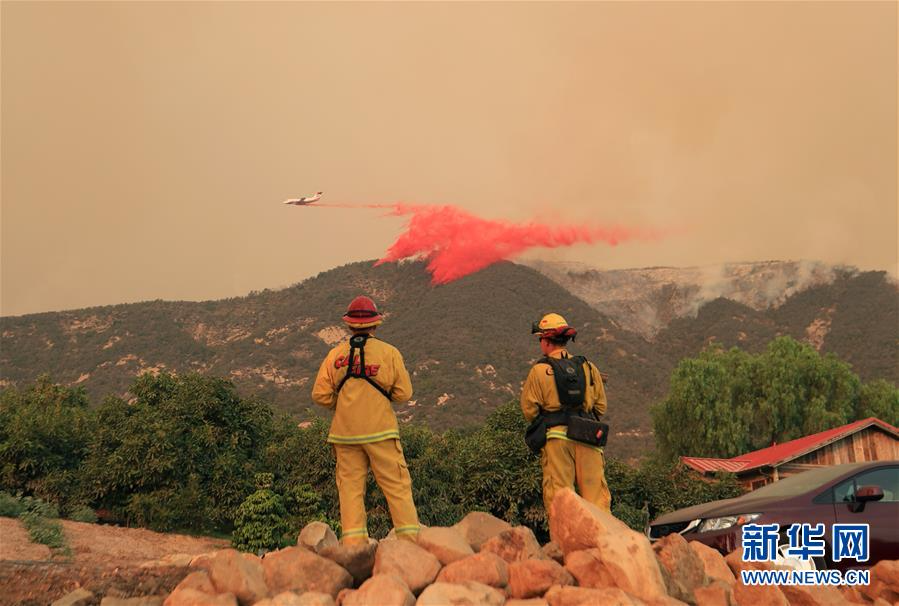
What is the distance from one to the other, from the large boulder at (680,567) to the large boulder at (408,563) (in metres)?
1.52

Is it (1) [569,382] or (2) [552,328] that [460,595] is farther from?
(2) [552,328]

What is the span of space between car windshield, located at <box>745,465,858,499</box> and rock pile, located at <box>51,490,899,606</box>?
5.21ft

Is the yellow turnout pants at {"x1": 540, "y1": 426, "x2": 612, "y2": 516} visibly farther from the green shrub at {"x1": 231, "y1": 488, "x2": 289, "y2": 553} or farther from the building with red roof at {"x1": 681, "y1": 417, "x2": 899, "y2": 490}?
the building with red roof at {"x1": 681, "y1": 417, "x2": 899, "y2": 490}

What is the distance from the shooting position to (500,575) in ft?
16.4

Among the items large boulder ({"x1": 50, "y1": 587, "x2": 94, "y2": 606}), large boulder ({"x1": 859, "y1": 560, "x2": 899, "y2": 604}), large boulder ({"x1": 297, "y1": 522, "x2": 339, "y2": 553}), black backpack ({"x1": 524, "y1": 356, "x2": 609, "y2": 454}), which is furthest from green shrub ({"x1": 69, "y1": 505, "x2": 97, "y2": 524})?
large boulder ({"x1": 859, "y1": 560, "x2": 899, "y2": 604})

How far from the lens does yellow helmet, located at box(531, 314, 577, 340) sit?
7426 mm

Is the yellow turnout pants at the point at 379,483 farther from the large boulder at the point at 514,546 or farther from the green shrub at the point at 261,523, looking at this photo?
the green shrub at the point at 261,523

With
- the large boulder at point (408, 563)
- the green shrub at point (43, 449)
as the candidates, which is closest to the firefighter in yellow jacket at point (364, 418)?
the large boulder at point (408, 563)

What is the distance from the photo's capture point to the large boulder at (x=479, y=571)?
197 inches

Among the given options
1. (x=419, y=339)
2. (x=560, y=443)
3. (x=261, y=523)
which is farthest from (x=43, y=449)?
(x=419, y=339)

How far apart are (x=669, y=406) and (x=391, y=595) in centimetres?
3734

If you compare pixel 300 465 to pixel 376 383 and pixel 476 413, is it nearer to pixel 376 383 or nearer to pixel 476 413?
pixel 376 383

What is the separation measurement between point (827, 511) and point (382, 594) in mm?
4412

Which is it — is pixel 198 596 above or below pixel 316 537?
above
